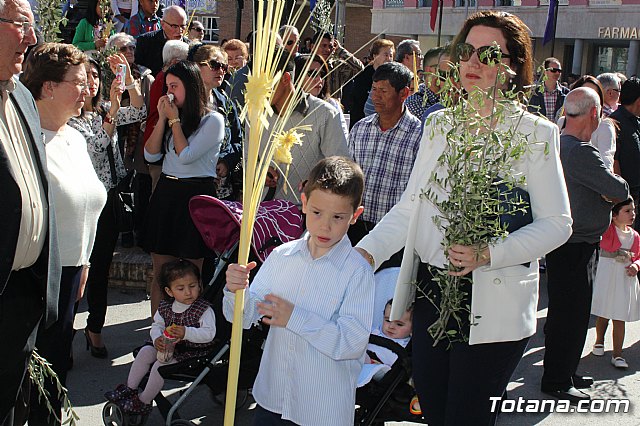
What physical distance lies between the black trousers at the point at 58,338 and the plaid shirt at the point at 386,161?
232 cm

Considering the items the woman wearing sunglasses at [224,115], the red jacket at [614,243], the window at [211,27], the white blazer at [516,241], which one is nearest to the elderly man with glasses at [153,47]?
the woman wearing sunglasses at [224,115]

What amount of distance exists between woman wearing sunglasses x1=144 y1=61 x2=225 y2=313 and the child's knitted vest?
998mm

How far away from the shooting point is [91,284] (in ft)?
19.1

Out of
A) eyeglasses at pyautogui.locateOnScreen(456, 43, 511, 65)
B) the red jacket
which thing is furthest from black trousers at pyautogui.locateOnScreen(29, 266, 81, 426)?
the red jacket

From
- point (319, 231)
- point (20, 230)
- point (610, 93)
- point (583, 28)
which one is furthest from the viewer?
point (583, 28)

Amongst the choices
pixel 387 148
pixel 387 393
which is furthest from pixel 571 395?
pixel 387 393

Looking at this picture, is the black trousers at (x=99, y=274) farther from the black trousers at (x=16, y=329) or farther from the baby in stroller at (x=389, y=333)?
the black trousers at (x=16, y=329)

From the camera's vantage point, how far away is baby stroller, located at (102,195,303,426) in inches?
176

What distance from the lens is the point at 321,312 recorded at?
11.0ft

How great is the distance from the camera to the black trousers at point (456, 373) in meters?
3.12

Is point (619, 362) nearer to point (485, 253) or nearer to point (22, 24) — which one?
point (485, 253)

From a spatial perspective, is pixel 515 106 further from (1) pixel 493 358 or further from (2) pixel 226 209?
(2) pixel 226 209

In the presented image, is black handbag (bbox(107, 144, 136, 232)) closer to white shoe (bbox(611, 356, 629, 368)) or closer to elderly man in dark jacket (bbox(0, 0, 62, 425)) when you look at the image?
elderly man in dark jacket (bbox(0, 0, 62, 425))

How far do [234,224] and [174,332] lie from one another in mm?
712
